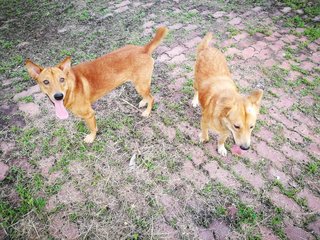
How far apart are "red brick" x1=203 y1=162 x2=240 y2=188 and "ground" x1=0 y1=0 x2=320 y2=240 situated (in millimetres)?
14

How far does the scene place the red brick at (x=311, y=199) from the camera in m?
3.39

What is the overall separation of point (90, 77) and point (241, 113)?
216cm

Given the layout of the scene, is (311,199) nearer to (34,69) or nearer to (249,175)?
(249,175)

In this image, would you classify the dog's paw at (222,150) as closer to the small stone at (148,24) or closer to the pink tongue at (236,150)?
the pink tongue at (236,150)

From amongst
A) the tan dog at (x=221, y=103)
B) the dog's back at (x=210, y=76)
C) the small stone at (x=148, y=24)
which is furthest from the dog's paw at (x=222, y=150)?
the small stone at (x=148, y=24)

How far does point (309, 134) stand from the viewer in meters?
4.15

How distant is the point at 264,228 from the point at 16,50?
569cm

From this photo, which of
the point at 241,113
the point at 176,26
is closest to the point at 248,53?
the point at 176,26

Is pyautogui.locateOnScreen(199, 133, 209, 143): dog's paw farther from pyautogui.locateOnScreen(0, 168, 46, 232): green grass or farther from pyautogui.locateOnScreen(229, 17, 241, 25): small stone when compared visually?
pyautogui.locateOnScreen(229, 17, 241, 25): small stone

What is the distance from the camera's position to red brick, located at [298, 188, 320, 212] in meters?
3.39

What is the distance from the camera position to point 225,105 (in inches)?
124

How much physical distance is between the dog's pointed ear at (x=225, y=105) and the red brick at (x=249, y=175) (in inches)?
39.5

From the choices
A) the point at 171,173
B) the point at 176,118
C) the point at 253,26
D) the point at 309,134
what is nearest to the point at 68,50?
the point at 176,118

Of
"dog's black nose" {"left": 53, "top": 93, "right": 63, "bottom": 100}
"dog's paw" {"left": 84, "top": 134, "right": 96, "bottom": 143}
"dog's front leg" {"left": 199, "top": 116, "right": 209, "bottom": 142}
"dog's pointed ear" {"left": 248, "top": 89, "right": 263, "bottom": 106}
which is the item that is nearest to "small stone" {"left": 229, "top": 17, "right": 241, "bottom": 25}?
"dog's front leg" {"left": 199, "top": 116, "right": 209, "bottom": 142}
